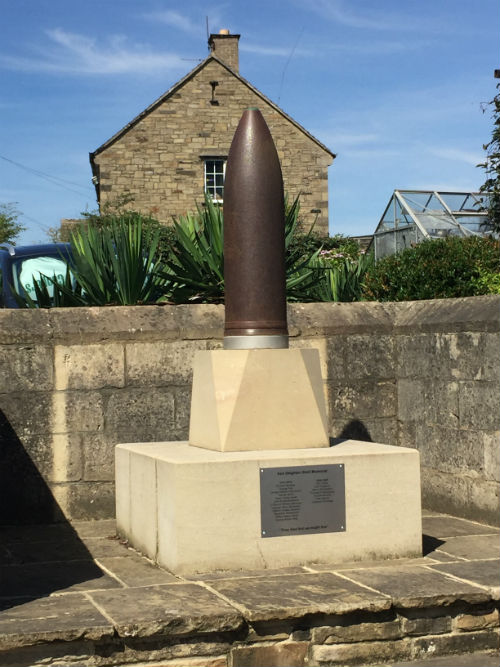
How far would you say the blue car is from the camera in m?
8.23

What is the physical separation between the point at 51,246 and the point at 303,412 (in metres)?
4.33

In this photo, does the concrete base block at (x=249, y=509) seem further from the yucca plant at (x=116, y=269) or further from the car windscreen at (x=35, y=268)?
the car windscreen at (x=35, y=268)

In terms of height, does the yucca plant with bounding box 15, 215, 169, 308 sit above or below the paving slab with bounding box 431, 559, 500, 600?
above

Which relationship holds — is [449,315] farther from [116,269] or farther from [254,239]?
[116,269]

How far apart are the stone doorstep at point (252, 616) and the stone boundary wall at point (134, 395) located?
160cm

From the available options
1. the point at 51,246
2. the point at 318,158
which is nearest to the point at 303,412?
the point at 51,246

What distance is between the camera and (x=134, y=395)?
6785 millimetres

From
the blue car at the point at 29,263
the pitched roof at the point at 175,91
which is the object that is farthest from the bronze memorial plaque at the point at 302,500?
the pitched roof at the point at 175,91

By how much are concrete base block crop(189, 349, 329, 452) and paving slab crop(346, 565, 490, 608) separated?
0.92 m

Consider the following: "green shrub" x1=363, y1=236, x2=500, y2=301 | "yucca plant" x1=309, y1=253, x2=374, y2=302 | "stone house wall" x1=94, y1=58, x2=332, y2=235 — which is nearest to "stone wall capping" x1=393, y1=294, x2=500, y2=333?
"green shrub" x1=363, y1=236, x2=500, y2=301

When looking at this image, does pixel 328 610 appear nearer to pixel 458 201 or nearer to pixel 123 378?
pixel 123 378

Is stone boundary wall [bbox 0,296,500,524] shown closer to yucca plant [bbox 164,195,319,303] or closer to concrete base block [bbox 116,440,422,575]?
yucca plant [bbox 164,195,319,303]

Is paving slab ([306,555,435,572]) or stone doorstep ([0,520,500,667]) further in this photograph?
paving slab ([306,555,435,572])

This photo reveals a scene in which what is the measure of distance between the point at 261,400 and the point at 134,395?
1.68m
